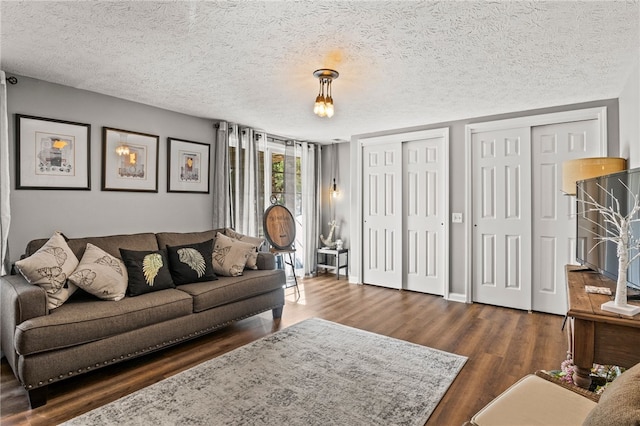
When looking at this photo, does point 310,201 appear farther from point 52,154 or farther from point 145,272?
point 52,154

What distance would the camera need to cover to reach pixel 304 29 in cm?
213

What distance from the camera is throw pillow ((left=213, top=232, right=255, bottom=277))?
3.58 meters

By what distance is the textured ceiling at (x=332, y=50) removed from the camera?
1.95 m

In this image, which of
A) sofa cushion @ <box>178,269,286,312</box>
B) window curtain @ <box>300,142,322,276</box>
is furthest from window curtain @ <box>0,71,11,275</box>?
window curtain @ <box>300,142,322,276</box>

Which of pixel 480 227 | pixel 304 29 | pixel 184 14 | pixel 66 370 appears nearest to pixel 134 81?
pixel 184 14

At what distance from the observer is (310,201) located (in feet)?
19.7

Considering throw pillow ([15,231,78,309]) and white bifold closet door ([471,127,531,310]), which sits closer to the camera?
throw pillow ([15,231,78,309])

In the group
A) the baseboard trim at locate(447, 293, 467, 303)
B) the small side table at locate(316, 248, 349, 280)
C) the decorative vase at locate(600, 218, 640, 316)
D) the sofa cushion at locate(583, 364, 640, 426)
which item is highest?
the decorative vase at locate(600, 218, 640, 316)

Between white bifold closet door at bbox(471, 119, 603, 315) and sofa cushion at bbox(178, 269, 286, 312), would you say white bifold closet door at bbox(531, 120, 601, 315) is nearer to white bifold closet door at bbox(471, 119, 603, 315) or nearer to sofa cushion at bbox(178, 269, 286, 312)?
white bifold closet door at bbox(471, 119, 603, 315)

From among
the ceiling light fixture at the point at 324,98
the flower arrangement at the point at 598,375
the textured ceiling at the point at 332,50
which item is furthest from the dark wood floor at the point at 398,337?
the textured ceiling at the point at 332,50

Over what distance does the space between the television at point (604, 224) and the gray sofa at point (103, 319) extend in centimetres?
283

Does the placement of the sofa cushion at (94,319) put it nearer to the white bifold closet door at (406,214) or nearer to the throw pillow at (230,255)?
the throw pillow at (230,255)

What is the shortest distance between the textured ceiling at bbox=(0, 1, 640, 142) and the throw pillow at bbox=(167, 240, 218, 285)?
5.20 ft

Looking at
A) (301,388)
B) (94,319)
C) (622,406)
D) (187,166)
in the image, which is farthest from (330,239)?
(622,406)
